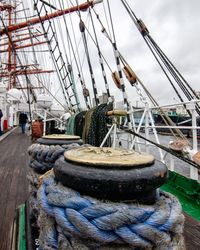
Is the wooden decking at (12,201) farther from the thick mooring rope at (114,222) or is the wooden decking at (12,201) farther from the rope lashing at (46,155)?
the thick mooring rope at (114,222)

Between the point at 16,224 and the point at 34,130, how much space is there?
768 cm

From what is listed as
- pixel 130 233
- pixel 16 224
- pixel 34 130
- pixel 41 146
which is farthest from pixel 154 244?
pixel 34 130

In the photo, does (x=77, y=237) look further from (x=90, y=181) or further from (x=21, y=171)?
(x=21, y=171)

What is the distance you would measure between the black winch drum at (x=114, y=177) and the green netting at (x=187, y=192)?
1.86 m

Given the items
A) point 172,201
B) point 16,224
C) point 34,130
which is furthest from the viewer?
point 34,130

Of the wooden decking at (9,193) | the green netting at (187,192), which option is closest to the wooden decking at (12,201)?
the wooden decking at (9,193)

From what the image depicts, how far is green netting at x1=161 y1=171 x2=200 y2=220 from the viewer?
2.60 metres

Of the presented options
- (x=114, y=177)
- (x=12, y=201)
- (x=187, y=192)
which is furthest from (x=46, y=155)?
(x=187, y=192)

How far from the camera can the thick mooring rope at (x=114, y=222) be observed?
2.37ft

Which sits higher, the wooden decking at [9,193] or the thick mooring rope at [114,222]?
the thick mooring rope at [114,222]

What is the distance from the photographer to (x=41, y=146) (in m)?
1.56

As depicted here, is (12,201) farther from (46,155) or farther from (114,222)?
(114,222)

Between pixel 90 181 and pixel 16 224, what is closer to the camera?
pixel 90 181

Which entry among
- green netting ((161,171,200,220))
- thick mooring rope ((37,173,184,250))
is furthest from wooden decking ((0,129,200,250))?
thick mooring rope ((37,173,184,250))
